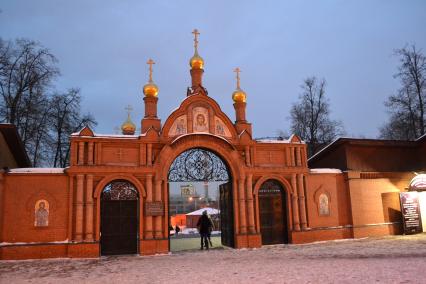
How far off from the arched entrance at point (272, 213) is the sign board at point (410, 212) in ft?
17.7

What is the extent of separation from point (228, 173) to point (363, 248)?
5.72 meters

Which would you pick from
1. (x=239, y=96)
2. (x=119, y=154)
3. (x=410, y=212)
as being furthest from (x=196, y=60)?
(x=410, y=212)

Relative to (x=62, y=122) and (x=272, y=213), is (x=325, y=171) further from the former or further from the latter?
(x=62, y=122)

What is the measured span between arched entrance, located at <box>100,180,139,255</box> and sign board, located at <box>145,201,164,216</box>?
51cm

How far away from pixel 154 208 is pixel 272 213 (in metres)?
4.96

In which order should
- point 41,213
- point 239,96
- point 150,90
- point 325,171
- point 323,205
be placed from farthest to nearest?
point 239,96 < point 325,171 < point 323,205 < point 150,90 < point 41,213

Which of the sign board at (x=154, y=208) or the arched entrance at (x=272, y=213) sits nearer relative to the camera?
the sign board at (x=154, y=208)

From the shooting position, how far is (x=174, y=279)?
8883mm

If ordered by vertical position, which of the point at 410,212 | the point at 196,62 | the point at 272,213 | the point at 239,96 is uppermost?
the point at 196,62

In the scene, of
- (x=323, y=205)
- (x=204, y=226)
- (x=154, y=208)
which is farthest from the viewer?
(x=323, y=205)

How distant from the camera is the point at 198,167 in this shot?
614 inches

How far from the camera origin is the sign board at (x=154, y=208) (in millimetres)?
14359

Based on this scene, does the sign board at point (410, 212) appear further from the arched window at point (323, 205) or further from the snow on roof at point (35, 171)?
the snow on roof at point (35, 171)

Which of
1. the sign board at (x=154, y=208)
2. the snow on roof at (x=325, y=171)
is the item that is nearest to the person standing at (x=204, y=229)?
the sign board at (x=154, y=208)
